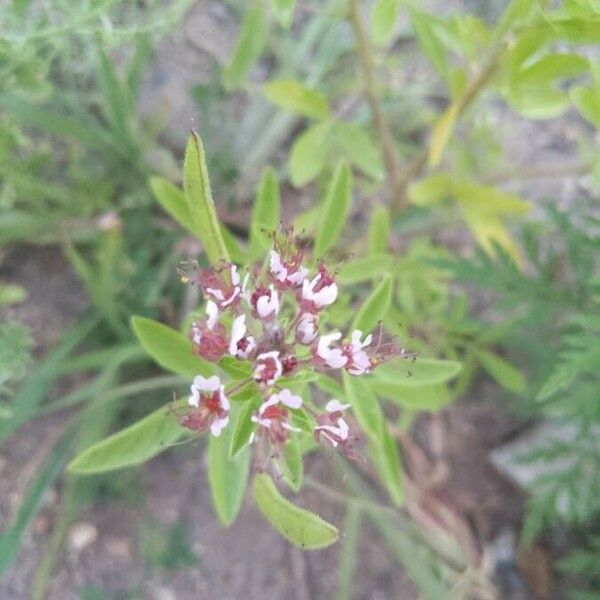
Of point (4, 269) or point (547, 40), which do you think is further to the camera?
point (4, 269)

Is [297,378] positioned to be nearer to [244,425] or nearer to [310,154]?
[244,425]

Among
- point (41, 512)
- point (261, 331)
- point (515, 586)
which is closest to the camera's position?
point (261, 331)

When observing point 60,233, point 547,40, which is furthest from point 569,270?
point 60,233

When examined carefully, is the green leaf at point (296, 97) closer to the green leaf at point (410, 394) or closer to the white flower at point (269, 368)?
the green leaf at point (410, 394)

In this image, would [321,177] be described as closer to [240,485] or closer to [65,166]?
[65,166]

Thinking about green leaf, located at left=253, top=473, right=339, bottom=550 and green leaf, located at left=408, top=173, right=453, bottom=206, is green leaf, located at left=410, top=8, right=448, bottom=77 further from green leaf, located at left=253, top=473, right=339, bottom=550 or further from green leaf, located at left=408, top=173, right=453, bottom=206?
green leaf, located at left=253, top=473, right=339, bottom=550

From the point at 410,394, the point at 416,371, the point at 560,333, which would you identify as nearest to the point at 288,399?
the point at 416,371
